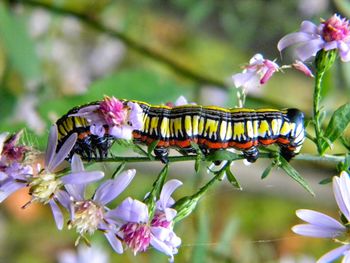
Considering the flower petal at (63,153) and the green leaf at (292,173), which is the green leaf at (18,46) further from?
the green leaf at (292,173)

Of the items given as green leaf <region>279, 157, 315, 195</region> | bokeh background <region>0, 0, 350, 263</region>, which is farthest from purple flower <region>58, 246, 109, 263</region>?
green leaf <region>279, 157, 315, 195</region>

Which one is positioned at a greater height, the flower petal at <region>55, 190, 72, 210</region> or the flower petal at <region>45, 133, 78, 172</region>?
the flower petal at <region>45, 133, 78, 172</region>

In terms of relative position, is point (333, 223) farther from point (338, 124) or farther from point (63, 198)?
point (63, 198)

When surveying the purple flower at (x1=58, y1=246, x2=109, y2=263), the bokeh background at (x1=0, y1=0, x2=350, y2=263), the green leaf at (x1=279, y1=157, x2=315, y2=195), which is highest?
the green leaf at (x1=279, y1=157, x2=315, y2=195)

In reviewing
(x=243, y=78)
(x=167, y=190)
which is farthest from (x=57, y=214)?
(x=243, y=78)

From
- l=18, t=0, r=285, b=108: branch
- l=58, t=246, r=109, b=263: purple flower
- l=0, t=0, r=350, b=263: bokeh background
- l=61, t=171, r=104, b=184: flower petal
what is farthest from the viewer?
l=58, t=246, r=109, b=263: purple flower

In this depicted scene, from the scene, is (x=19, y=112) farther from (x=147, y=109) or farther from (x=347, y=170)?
(x=347, y=170)

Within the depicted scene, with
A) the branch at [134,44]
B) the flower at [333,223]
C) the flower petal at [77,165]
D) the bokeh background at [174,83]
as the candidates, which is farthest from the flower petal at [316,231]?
the branch at [134,44]

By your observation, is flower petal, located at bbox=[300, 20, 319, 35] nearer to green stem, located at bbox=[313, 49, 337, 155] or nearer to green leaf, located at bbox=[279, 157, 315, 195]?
green stem, located at bbox=[313, 49, 337, 155]
